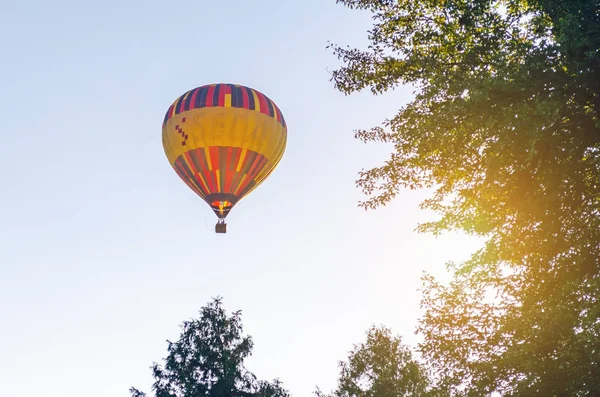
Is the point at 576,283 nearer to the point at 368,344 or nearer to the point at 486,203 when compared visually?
the point at 486,203

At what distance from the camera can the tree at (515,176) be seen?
12898mm

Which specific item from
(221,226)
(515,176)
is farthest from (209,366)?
(515,176)

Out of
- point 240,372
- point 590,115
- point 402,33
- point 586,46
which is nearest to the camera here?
point 586,46

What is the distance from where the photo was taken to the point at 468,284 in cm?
1466

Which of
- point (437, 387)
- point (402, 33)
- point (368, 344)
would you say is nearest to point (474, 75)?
point (402, 33)

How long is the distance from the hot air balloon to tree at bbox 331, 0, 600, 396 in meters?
25.2

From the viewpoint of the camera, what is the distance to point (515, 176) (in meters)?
14.6

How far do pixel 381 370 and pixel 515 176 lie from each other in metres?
22.4

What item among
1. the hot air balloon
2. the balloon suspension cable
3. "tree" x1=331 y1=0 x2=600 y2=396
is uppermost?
the hot air balloon

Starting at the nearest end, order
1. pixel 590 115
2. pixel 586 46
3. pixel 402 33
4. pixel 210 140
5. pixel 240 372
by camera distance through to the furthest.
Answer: pixel 586 46, pixel 590 115, pixel 402 33, pixel 240 372, pixel 210 140

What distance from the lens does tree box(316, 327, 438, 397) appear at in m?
34.1

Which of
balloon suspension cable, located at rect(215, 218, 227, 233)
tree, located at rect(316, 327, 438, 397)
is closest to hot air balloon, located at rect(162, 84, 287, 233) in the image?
balloon suspension cable, located at rect(215, 218, 227, 233)

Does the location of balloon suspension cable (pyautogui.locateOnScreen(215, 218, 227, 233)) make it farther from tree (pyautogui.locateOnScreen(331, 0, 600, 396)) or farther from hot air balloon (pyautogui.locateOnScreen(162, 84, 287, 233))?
tree (pyautogui.locateOnScreen(331, 0, 600, 396))

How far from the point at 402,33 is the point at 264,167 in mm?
26341
